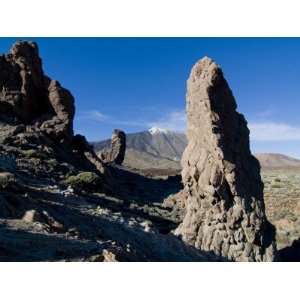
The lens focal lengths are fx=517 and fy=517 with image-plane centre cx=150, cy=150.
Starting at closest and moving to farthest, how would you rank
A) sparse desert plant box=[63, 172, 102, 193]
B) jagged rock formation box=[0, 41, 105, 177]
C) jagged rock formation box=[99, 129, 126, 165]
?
sparse desert plant box=[63, 172, 102, 193]
jagged rock formation box=[0, 41, 105, 177]
jagged rock formation box=[99, 129, 126, 165]

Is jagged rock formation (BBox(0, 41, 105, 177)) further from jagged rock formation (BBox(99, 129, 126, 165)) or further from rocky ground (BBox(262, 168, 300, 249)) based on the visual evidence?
jagged rock formation (BBox(99, 129, 126, 165))

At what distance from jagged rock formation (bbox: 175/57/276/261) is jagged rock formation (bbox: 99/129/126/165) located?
49171 mm

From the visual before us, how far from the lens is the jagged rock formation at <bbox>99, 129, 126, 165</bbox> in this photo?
69.6 metres

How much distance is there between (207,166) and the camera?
1909 centimetres

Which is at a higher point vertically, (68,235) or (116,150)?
(116,150)

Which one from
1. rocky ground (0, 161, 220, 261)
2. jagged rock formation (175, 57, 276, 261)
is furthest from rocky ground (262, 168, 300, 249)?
rocky ground (0, 161, 220, 261)

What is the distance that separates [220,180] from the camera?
18.8 m

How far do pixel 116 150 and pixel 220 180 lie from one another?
2038 inches

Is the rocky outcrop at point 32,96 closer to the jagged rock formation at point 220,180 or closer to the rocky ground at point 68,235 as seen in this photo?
the rocky ground at point 68,235

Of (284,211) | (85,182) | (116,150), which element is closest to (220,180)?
(85,182)

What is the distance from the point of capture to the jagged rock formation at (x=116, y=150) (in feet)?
228

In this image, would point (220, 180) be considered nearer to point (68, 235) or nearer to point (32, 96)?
point (68, 235)

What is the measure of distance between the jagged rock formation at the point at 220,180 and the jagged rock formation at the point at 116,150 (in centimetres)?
4917

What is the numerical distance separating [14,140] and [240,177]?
66.4 ft
